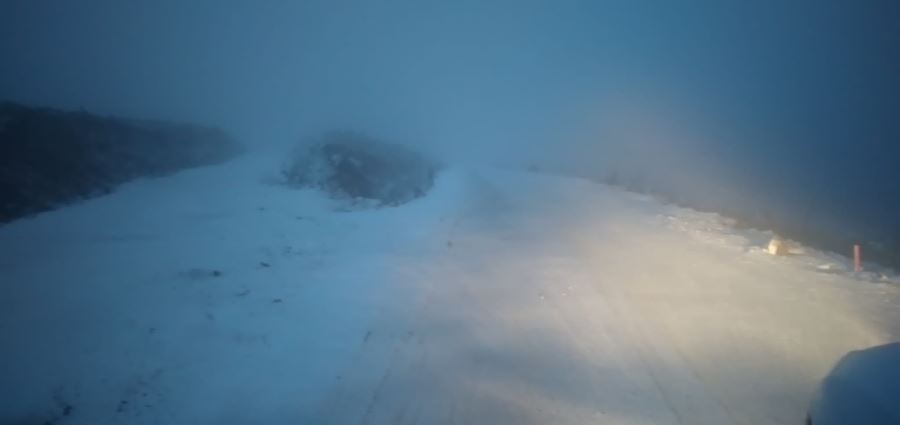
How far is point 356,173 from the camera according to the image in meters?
19.0

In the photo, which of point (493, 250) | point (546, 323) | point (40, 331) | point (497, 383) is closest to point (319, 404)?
point (497, 383)

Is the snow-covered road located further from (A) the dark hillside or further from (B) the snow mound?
(A) the dark hillside

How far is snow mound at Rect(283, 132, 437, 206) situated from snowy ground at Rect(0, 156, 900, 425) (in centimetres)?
523

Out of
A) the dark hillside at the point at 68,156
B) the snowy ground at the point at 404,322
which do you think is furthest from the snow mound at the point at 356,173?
the dark hillside at the point at 68,156

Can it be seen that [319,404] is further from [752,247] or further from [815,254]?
[815,254]

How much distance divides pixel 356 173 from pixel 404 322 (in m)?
12.8

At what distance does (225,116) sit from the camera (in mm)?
58844

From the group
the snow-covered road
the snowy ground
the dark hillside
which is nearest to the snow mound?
the snowy ground

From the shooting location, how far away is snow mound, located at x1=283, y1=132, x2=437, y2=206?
17.5 metres

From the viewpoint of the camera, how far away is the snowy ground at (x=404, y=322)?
5285 mm

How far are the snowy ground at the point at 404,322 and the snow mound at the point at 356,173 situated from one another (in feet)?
17.2

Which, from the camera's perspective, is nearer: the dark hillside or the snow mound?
the dark hillside

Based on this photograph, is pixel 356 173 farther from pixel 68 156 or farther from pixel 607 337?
pixel 607 337

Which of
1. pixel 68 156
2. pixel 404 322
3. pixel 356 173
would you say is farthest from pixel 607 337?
pixel 68 156
